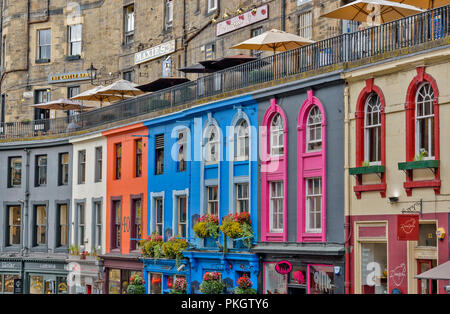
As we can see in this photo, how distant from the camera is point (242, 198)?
1271 inches

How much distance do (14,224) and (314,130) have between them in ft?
81.4

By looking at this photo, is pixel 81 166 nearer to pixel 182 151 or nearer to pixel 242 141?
pixel 182 151

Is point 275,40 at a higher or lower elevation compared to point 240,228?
higher

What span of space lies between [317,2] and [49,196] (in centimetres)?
1919

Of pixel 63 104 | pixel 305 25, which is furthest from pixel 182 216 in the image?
pixel 63 104

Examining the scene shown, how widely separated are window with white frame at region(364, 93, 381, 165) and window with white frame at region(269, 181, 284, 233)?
474cm

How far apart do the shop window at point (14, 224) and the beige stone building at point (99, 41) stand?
6.98 meters

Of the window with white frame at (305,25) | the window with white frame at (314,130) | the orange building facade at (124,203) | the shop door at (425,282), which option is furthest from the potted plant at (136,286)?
the shop door at (425,282)

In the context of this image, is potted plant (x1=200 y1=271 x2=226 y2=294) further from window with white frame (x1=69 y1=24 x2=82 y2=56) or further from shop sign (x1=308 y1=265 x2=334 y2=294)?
window with white frame (x1=69 y1=24 x2=82 y2=56)

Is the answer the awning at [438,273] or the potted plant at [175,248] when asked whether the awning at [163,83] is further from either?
the awning at [438,273]

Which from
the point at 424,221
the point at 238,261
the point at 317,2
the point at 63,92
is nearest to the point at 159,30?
the point at 63,92

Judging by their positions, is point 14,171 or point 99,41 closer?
point 14,171

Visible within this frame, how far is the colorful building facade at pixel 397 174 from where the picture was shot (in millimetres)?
23328

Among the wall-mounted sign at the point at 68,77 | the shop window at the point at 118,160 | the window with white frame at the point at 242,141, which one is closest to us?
the window with white frame at the point at 242,141
